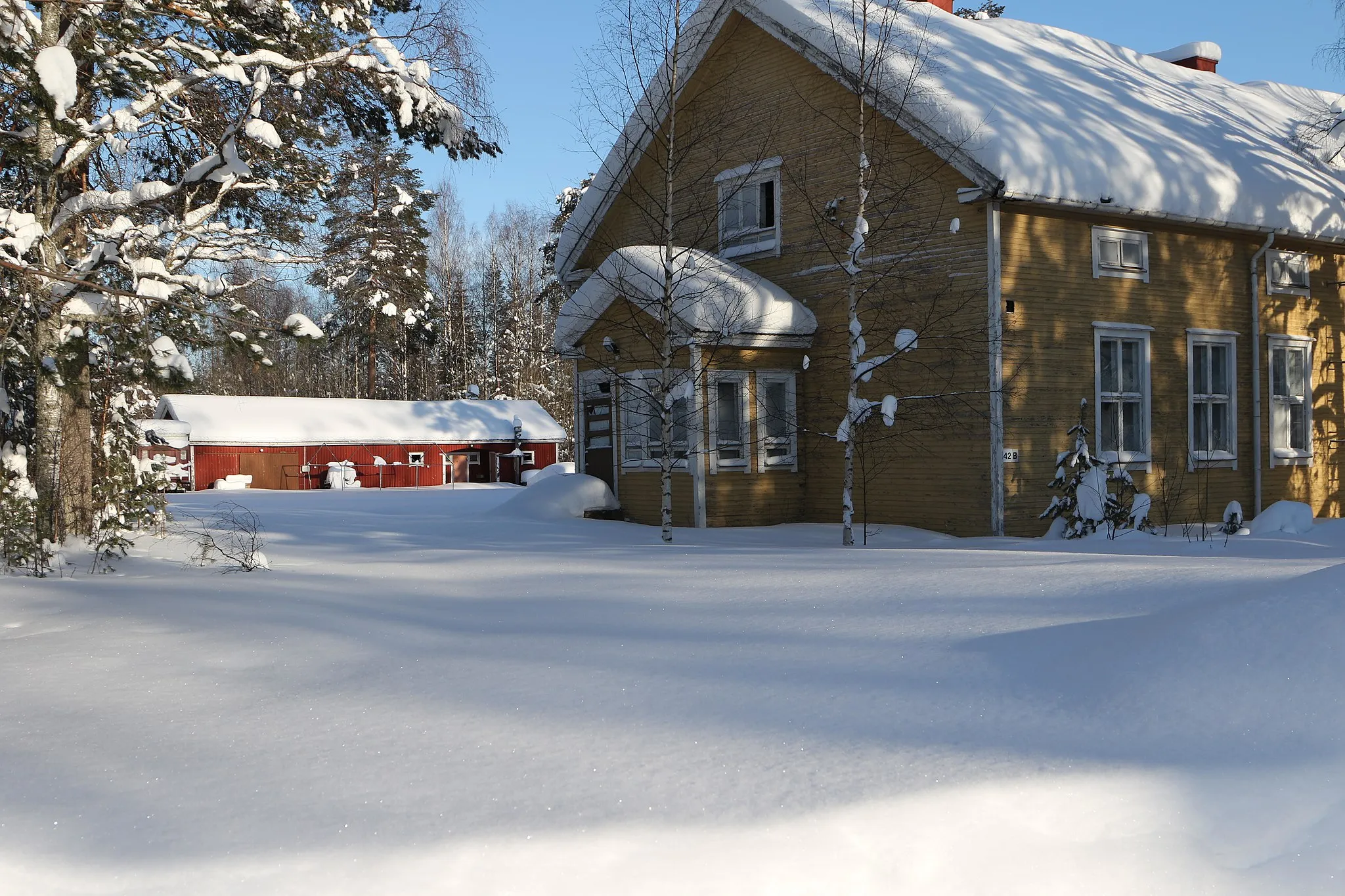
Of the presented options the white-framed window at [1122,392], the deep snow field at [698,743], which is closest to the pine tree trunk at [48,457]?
the deep snow field at [698,743]

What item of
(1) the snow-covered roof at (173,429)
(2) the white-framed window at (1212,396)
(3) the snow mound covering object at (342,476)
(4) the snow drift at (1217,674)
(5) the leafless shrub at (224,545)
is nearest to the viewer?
(4) the snow drift at (1217,674)

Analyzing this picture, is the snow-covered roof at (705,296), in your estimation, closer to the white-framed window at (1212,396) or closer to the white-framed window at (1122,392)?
the white-framed window at (1122,392)

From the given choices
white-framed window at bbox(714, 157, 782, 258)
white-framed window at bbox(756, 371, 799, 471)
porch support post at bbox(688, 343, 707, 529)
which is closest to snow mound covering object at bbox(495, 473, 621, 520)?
porch support post at bbox(688, 343, 707, 529)

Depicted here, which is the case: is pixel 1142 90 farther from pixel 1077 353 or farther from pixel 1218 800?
pixel 1218 800

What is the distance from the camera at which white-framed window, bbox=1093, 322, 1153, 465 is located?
53.1 ft

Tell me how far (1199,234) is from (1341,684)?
548 inches

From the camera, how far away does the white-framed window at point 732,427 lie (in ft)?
54.7

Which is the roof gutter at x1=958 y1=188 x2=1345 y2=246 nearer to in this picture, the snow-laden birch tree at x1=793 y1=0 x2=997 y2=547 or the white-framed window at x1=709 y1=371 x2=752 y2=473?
the snow-laden birch tree at x1=793 y1=0 x2=997 y2=547

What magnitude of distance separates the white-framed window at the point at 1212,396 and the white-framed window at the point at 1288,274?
1.46m

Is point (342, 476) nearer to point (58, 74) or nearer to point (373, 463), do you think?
point (373, 463)

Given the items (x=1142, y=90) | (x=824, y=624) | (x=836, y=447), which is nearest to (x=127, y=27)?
(x=824, y=624)

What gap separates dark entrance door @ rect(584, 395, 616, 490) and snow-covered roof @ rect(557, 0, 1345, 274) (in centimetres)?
355

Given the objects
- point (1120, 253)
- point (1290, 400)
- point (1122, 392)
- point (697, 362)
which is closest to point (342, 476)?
point (697, 362)

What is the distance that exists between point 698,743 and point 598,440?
15014 mm
